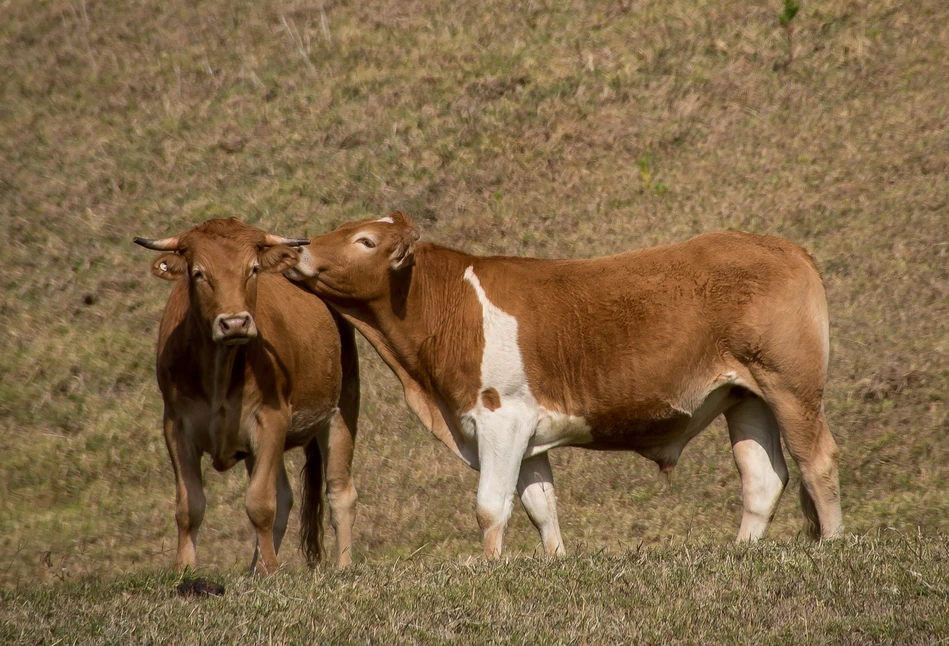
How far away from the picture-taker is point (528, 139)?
806 inches

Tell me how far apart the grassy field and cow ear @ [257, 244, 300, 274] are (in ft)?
12.7

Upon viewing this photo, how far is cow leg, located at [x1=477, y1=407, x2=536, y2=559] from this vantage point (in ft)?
26.9

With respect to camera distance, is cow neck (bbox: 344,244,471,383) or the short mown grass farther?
cow neck (bbox: 344,244,471,383)

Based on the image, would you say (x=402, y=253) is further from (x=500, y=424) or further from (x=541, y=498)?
(x=541, y=498)

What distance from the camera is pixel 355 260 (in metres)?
8.59

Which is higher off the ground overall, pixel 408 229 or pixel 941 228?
pixel 408 229

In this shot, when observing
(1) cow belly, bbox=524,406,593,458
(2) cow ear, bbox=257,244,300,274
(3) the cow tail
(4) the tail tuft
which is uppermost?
(2) cow ear, bbox=257,244,300,274

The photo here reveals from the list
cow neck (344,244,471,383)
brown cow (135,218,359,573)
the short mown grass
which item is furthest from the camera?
cow neck (344,244,471,383)

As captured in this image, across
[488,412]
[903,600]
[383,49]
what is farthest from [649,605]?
[383,49]

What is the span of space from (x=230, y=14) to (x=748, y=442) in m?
18.2

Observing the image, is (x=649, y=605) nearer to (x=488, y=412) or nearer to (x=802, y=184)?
(x=488, y=412)

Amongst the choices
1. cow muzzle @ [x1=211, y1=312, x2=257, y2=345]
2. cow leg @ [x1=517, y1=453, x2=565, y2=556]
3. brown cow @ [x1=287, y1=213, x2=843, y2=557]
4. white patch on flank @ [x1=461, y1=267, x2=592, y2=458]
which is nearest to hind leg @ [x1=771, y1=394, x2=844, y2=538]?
brown cow @ [x1=287, y1=213, x2=843, y2=557]

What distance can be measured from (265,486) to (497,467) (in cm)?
161

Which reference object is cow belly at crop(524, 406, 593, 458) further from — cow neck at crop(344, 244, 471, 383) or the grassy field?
the grassy field
